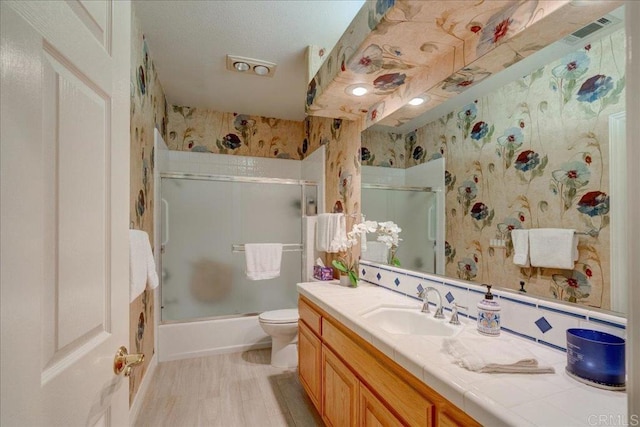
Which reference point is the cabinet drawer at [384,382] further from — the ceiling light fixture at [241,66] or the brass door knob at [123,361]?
the ceiling light fixture at [241,66]

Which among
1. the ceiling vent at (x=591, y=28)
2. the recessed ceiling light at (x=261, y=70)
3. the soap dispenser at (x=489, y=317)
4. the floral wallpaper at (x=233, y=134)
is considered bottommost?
the soap dispenser at (x=489, y=317)

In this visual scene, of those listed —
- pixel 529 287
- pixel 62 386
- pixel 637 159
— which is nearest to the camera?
pixel 637 159

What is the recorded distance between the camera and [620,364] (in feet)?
2.46

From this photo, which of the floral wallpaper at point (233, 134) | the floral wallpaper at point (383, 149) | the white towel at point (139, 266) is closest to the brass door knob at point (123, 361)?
the white towel at point (139, 266)

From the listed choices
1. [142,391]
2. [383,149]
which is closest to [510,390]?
[383,149]

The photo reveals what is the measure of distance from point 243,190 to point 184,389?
1.76 meters

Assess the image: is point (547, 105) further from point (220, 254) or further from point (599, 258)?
point (220, 254)

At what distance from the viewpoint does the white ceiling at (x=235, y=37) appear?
178 centimetres

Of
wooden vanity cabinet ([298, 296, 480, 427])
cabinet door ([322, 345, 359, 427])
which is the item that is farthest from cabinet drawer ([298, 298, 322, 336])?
cabinet door ([322, 345, 359, 427])

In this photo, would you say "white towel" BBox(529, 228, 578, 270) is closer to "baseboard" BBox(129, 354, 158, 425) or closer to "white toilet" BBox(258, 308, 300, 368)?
"white toilet" BBox(258, 308, 300, 368)

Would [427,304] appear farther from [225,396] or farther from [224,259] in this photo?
[224,259]

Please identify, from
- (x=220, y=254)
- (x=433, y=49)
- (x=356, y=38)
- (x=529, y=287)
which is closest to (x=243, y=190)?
(x=220, y=254)

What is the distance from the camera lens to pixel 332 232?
244 cm

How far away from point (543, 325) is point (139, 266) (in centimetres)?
181
